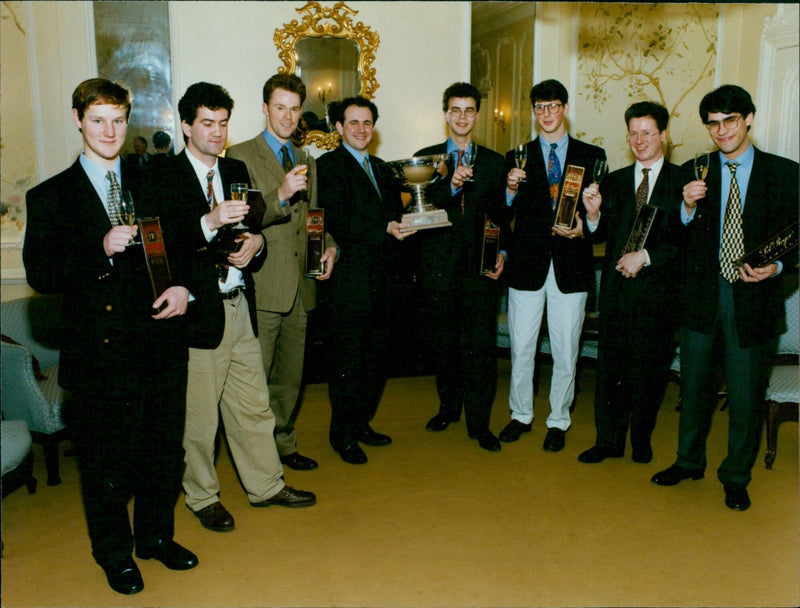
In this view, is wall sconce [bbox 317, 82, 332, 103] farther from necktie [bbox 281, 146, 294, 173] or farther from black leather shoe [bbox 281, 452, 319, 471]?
black leather shoe [bbox 281, 452, 319, 471]

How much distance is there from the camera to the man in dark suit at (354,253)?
3350 millimetres

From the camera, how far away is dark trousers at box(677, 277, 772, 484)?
295 cm

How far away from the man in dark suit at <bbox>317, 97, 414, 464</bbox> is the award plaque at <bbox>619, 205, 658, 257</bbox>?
1088 millimetres

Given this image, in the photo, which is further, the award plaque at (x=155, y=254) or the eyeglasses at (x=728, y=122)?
the eyeglasses at (x=728, y=122)

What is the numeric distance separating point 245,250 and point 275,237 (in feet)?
1.53

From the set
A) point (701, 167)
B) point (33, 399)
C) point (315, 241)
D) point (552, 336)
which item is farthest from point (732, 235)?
point (33, 399)

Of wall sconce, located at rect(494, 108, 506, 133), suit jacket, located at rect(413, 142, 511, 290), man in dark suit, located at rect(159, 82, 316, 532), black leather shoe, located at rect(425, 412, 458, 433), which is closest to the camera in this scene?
man in dark suit, located at rect(159, 82, 316, 532)

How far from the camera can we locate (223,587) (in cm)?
239

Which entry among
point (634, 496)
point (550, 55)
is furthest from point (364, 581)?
point (550, 55)

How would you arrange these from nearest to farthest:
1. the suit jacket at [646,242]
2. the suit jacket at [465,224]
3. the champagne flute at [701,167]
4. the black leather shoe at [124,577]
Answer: the black leather shoe at [124,577] < the champagne flute at [701,167] < the suit jacket at [646,242] < the suit jacket at [465,224]

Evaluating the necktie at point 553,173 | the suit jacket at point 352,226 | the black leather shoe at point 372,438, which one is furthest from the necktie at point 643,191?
the black leather shoe at point 372,438

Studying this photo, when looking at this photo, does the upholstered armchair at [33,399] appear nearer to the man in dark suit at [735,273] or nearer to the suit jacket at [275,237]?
the suit jacket at [275,237]

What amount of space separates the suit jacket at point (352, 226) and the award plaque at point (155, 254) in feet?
4.02

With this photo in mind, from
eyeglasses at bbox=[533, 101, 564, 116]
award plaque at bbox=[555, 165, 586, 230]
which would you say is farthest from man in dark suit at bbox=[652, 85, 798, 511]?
eyeglasses at bbox=[533, 101, 564, 116]
